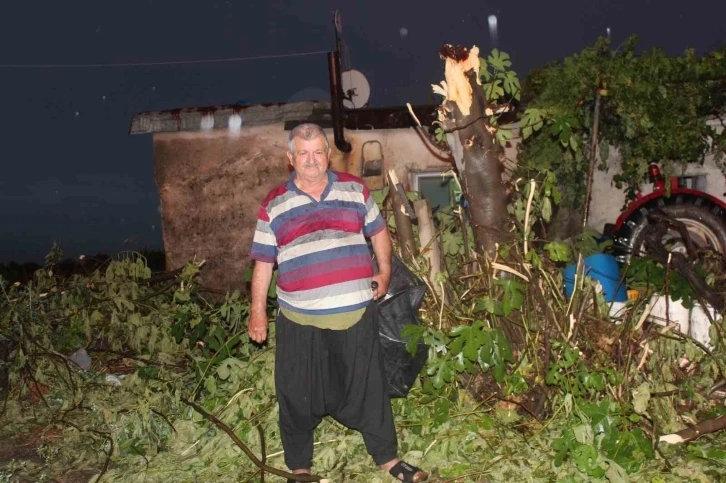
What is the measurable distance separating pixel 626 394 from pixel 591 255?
1.93 metres

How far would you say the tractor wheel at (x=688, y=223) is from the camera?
8.17 meters

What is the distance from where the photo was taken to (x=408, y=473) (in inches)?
149

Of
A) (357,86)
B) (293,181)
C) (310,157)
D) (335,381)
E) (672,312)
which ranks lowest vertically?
(335,381)

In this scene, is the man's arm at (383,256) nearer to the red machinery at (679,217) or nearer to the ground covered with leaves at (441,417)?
the ground covered with leaves at (441,417)

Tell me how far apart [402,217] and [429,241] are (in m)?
0.29

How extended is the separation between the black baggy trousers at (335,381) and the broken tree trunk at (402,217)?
3.98 feet

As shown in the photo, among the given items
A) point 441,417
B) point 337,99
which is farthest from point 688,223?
point 441,417

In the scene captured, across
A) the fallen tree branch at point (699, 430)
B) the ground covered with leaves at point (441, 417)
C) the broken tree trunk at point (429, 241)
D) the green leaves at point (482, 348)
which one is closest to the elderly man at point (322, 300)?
the ground covered with leaves at point (441, 417)

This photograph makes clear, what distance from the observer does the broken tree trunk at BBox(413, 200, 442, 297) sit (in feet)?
15.7

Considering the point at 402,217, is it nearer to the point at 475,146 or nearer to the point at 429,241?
the point at 429,241

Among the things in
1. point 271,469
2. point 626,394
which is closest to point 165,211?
point 271,469

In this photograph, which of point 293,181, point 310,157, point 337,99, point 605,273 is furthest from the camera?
point 337,99

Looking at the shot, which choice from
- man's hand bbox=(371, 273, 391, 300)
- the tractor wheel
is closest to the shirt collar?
man's hand bbox=(371, 273, 391, 300)

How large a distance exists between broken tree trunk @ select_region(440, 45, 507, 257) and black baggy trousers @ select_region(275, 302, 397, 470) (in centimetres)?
121
